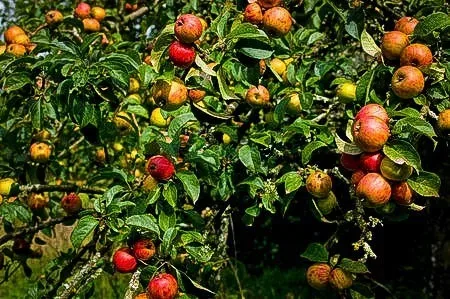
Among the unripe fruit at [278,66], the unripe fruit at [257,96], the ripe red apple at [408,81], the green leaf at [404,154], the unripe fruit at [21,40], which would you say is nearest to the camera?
the green leaf at [404,154]

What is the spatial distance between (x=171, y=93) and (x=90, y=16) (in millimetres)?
1138

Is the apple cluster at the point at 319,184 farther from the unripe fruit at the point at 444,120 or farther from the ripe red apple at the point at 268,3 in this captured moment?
the ripe red apple at the point at 268,3

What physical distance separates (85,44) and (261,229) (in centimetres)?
447

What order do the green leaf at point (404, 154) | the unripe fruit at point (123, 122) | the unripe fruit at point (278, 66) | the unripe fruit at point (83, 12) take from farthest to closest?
1. the unripe fruit at point (83, 12)
2. the unripe fruit at point (123, 122)
3. the unripe fruit at point (278, 66)
4. the green leaf at point (404, 154)

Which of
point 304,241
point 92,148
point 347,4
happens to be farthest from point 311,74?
point 304,241

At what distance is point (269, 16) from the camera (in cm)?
153

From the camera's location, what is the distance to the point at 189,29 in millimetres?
1407

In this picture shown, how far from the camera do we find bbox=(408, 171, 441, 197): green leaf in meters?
1.33

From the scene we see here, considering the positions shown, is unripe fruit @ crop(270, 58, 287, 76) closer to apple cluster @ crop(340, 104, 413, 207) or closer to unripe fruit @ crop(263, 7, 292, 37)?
unripe fruit @ crop(263, 7, 292, 37)

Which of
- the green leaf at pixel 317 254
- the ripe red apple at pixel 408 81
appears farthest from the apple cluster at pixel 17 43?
the ripe red apple at pixel 408 81

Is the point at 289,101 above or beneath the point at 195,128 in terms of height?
above

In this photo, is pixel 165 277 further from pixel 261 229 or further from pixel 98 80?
pixel 261 229

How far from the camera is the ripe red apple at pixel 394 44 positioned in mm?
1453

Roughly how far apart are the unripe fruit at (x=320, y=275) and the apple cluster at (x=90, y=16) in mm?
1279
